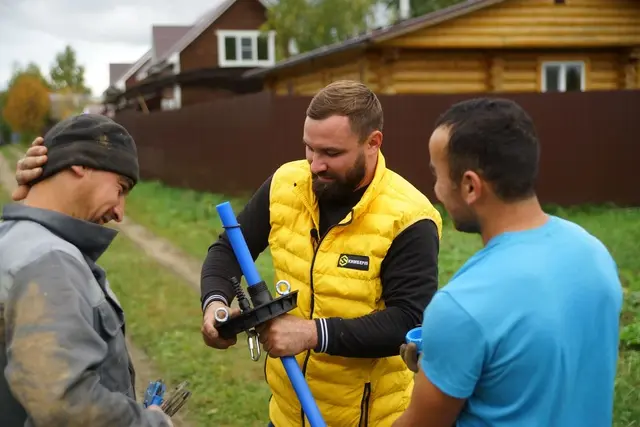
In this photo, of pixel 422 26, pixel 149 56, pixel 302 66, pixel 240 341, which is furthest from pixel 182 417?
pixel 149 56

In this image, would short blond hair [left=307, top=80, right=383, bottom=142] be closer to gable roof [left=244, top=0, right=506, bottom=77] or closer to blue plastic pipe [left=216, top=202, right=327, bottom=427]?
blue plastic pipe [left=216, top=202, right=327, bottom=427]

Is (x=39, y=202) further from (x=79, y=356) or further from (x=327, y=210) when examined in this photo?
(x=327, y=210)

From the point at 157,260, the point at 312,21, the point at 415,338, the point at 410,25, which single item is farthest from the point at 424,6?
the point at 415,338

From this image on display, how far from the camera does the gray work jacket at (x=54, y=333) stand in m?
1.68

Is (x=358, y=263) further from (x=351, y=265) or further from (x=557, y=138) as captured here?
(x=557, y=138)

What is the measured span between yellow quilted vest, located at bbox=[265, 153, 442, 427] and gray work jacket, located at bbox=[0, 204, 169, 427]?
77 centimetres

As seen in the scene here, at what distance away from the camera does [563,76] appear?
16.9m

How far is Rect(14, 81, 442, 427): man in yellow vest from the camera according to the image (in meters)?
2.41

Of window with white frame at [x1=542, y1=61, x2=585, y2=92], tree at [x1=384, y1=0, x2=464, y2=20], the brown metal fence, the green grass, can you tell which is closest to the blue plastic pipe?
the green grass

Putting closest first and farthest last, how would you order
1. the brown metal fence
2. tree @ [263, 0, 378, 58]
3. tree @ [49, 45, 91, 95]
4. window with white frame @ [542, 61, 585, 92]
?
the brown metal fence
window with white frame @ [542, 61, 585, 92]
tree @ [263, 0, 378, 58]
tree @ [49, 45, 91, 95]

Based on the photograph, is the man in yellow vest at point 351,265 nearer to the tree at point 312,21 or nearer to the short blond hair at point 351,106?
the short blond hair at point 351,106

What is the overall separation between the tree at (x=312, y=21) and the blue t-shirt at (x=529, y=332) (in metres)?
33.8

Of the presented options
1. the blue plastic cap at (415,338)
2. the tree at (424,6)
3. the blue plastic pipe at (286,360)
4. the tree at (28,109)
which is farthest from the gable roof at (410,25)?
the tree at (28,109)

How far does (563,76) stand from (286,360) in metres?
16.0
